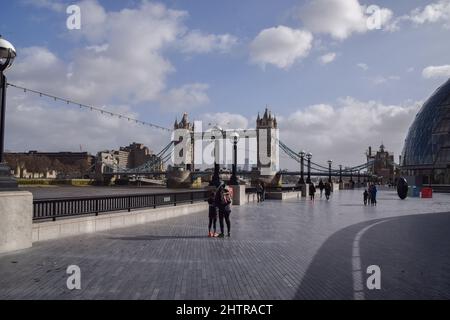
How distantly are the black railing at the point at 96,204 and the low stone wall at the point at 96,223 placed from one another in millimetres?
349

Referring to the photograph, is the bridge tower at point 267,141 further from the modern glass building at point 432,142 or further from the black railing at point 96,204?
the black railing at point 96,204

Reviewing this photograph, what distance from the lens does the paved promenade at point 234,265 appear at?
6082 millimetres

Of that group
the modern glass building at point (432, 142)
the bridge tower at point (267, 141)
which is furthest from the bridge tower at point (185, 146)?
the modern glass building at point (432, 142)

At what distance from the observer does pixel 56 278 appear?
6.71m

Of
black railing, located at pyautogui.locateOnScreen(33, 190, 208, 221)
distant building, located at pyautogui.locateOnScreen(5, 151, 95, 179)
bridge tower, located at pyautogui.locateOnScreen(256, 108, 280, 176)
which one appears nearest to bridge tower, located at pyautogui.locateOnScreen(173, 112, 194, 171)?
bridge tower, located at pyautogui.locateOnScreen(256, 108, 280, 176)

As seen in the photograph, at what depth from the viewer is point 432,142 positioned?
77688mm

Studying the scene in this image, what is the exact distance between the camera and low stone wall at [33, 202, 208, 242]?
10.4 meters

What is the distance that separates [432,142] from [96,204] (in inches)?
3140

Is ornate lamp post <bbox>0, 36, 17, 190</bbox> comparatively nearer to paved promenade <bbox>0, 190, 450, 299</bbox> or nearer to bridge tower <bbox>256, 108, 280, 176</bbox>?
paved promenade <bbox>0, 190, 450, 299</bbox>

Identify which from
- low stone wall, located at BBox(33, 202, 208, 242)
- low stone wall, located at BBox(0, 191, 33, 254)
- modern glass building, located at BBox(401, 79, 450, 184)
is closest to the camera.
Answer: low stone wall, located at BBox(0, 191, 33, 254)

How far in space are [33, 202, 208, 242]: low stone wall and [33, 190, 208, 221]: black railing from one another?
1.15ft

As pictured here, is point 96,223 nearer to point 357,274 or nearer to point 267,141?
point 357,274
